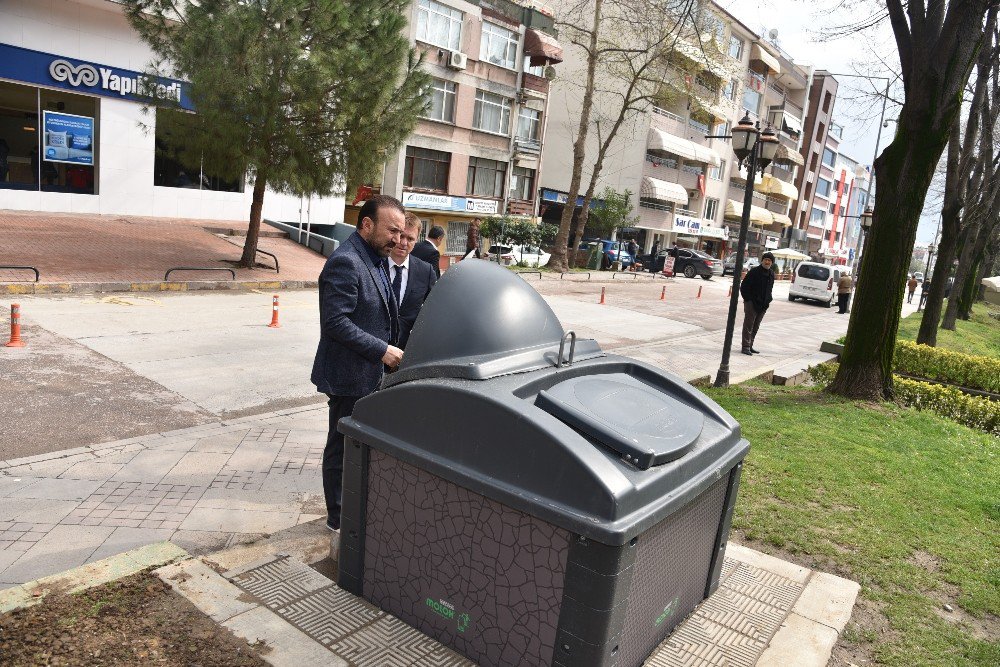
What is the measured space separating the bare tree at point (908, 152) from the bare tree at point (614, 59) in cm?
285

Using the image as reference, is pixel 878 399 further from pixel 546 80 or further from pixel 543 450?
pixel 546 80

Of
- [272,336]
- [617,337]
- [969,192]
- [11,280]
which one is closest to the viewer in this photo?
[272,336]

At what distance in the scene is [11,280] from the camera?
41.1ft

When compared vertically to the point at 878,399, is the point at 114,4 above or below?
above

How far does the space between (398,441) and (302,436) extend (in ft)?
11.5

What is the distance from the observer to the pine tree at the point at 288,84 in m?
15.0

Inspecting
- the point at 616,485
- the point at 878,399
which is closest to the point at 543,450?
the point at 616,485

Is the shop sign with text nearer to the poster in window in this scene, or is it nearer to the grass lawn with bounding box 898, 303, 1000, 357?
the poster in window

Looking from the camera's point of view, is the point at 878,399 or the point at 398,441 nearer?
the point at 398,441

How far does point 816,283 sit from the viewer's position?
93.5 ft

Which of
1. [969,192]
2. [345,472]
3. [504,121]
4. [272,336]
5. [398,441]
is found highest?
[504,121]

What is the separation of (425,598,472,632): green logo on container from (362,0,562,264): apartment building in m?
27.7

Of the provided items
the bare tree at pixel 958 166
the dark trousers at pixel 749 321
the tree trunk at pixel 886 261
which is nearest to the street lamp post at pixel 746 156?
the tree trunk at pixel 886 261

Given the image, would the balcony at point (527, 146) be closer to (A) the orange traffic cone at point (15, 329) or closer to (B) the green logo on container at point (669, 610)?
(A) the orange traffic cone at point (15, 329)
